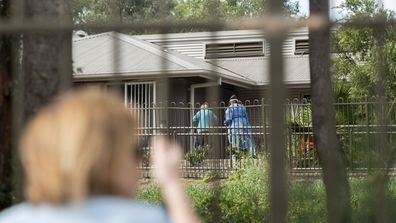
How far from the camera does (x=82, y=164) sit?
1311 mm

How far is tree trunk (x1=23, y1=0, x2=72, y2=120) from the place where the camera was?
304cm

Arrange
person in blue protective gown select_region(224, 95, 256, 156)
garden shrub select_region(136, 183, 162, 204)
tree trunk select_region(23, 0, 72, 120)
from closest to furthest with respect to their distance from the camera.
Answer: tree trunk select_region(23, 0, 72, 120) < garden shrub select_region(136, 183, 162, 204) < person in blue protective gown select_region(224, 95, 256, 156)

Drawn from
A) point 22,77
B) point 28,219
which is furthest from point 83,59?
point 28,219

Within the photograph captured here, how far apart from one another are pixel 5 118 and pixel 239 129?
6.24 metres

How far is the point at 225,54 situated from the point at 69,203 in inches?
685

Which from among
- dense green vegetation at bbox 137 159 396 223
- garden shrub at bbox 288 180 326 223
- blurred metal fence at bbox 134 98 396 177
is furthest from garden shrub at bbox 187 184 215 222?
blurred metal fence at bbox 134 98 396 177

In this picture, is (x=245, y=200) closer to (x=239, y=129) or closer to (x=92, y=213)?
(x=239, y=129)

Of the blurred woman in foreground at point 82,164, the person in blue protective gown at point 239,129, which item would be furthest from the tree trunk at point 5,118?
the person in blue protective gown at point 239,129

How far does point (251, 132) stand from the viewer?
31.7ft

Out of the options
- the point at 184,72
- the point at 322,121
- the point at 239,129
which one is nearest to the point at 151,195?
the point at 322,121

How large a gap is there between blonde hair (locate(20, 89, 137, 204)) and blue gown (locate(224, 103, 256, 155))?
819cm

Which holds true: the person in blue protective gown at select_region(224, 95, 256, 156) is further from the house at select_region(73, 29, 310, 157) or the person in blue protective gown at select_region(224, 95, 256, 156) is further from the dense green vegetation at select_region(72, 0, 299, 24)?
the dense green vegetation at select_region(72, 0, 299, 24)

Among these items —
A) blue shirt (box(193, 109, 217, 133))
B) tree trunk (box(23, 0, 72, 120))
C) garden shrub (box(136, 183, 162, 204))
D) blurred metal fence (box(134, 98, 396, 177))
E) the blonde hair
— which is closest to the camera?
the blonde hair

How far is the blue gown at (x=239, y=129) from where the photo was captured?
9.68 metres
